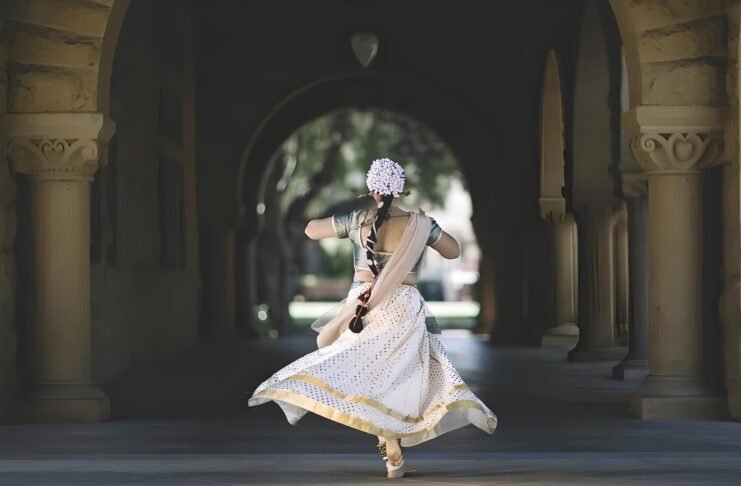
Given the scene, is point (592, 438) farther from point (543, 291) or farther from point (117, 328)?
point (543, 291)

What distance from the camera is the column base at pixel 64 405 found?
11539 mm

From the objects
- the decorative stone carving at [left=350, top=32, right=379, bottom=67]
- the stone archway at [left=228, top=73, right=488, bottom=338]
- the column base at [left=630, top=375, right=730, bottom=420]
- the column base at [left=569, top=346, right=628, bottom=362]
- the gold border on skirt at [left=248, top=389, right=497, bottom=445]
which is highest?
the decorative stone carving at [left=350, top=32, right=379, bottom=67]

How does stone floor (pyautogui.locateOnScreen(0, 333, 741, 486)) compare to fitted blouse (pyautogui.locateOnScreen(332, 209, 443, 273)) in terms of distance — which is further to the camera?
fitted blouse (pyautogui.locateOnScreen(332, 209, 443, 273))

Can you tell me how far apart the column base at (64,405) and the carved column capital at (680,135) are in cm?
445

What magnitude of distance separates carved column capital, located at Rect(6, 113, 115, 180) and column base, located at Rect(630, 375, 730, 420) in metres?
4.43

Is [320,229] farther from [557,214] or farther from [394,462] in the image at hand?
[557,214]

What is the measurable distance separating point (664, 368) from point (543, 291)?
36.4 ft

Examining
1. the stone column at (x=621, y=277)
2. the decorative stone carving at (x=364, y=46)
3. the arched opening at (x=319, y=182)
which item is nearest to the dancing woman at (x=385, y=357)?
the stone column at (x=621, y=277)

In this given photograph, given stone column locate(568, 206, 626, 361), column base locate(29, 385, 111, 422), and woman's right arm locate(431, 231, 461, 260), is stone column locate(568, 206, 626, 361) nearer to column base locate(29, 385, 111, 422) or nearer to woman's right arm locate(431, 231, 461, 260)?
column base locate(29, 385, 111, 422)

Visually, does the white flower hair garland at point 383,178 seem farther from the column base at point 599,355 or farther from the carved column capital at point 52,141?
the column base at point 599,355

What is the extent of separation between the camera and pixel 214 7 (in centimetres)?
2230

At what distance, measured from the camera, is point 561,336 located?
73.9 ft

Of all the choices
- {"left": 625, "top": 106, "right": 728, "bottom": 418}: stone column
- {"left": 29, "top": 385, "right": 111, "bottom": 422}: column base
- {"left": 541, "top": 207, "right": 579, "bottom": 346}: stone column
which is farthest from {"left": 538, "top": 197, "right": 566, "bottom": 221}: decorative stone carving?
{"left": 29, "top": 385, "right": 111, "bottom": 422}: column base

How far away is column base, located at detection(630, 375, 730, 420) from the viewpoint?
11469 millimetres
